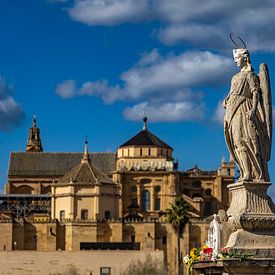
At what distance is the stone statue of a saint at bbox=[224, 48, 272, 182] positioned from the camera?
1124 centimetres

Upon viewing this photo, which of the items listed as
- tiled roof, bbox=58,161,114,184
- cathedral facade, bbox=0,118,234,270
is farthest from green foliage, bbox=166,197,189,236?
tiled roof, bbox=58,161,114,184

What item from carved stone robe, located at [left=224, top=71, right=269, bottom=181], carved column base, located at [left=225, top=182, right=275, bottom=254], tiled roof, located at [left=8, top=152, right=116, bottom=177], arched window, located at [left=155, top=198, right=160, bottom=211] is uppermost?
tiled roof, located at [left=8, top=152, right=116, bottom=177]

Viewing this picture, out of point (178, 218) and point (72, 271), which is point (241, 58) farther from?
point (178, 218)

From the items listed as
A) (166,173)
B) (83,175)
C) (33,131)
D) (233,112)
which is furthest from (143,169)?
(233,112)

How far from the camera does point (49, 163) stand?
126062 millimetres

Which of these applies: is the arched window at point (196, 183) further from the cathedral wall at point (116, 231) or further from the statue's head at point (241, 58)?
the statue's head at point (241, 58)

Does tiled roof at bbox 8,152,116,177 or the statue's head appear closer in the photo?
the statue's head

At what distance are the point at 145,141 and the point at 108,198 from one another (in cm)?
1982

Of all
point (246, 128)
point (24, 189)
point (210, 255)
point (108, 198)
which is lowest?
point (210, 255)

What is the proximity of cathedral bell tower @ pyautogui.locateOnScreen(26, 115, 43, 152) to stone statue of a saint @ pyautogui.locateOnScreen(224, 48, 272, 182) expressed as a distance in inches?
5130

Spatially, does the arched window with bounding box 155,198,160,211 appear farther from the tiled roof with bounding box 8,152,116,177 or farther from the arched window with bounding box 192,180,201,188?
the tiled roof with bounding box 8,152,116,177

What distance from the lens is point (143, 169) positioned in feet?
383

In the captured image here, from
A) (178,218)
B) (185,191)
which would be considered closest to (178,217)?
(178,218)

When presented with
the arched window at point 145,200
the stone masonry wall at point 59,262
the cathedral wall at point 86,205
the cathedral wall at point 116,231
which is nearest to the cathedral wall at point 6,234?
the cathedral wall at point 86,205
